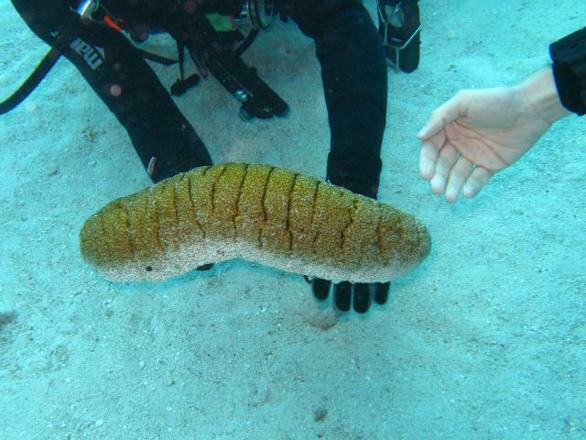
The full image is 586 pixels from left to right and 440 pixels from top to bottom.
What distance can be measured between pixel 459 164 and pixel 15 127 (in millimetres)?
2752

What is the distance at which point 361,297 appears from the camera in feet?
5.74

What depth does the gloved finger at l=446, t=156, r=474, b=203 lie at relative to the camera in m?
1.39

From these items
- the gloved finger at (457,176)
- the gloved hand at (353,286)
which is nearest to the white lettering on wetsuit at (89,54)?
the gloved hand at (353,286)

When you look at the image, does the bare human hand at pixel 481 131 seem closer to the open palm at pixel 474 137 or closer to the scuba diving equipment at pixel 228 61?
the open palm at pixel 474 137

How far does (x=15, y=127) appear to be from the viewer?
9.35 ft

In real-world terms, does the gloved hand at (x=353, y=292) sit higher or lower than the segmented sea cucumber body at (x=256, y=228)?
lower

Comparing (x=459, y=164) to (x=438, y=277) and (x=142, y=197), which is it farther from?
(x=142, y=197)

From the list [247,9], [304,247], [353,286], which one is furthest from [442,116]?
[247,9]

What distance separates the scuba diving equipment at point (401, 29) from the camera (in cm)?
252

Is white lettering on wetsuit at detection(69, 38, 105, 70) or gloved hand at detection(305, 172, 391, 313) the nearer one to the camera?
gloved hand at detection(305, 172, 391, 313)

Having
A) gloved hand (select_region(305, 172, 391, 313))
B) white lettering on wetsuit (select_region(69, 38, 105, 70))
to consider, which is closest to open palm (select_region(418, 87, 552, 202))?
gloved hand (select_region(305, 172, 391, 313))

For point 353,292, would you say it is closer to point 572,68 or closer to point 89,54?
point 572,68

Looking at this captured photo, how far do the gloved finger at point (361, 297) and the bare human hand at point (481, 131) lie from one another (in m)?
0.52

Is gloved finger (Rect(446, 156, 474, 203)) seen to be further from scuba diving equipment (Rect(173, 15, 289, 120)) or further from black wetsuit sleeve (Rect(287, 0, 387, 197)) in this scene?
scuba diving equipment (Rect(173, 15, 289, 120))
